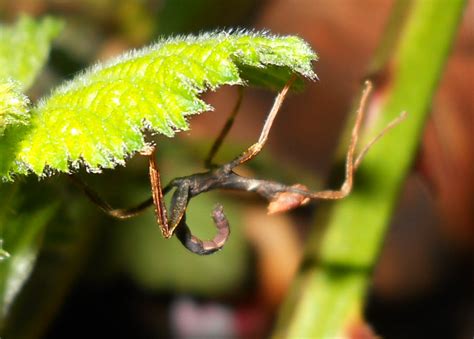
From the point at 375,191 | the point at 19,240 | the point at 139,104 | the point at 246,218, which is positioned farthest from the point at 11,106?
the point at 246,218

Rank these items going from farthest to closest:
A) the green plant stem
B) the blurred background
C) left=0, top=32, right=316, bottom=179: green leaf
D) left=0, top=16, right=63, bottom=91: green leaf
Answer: the blurred background
the green plant stem
left=0, top=16, right=63, bottom=91: green leaf
left=0, top=32, right=316, bottom=179: green leaf

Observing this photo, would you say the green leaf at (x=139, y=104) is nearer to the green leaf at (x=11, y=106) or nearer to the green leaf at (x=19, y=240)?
the green leaf at (x=11, y=106)

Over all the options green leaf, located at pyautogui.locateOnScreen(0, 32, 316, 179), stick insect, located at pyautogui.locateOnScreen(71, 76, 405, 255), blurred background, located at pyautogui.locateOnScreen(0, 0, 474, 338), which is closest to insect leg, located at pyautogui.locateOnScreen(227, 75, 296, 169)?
stick insect, located at pyautogui.locateOnScreen(71, 76, 405, 255)

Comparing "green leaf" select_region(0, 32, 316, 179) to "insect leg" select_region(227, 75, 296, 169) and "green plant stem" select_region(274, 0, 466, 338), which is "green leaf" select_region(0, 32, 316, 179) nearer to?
"insect leg" select_region(227, 75, 296, 169)

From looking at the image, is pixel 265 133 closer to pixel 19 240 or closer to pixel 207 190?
pixel 207 190

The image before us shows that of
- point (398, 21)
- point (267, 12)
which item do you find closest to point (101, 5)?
point (267, 12)

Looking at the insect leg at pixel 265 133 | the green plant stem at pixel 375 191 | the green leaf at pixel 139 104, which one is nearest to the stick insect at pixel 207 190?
the insect leg at pixel 265 133
